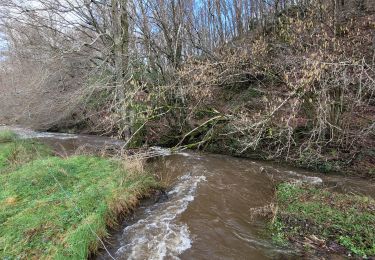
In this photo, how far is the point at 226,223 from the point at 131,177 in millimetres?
2544

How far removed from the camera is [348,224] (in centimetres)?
532

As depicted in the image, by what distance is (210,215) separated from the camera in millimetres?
6180

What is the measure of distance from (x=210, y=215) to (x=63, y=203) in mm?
2753

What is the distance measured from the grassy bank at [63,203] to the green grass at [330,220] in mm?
2959

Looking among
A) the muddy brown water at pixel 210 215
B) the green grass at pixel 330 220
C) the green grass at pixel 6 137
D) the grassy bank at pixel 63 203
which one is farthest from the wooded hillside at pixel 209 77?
the green grass at pixel 6 137

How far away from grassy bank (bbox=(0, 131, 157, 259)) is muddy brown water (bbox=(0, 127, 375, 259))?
0.39 m

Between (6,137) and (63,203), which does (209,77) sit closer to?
(63,203)

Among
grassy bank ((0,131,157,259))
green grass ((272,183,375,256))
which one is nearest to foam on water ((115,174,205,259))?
grassy bank ((0,131,157,259))

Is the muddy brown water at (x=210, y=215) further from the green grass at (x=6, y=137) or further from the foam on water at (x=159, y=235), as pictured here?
the green grass at (x=6, y=137)

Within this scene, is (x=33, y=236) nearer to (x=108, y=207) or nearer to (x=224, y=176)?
(x=108, y=207)

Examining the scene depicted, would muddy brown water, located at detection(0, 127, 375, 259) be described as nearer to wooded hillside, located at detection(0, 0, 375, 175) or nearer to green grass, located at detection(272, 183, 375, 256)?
green grass, located at detection(272, 183, 375, 256)

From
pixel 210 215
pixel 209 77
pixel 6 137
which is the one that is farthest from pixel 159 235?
pixel 6 137

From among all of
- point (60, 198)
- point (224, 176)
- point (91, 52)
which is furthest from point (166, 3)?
point (60, 198)

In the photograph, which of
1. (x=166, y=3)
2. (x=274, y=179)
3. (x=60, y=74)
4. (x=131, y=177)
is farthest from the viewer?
(x=60, y=74)
